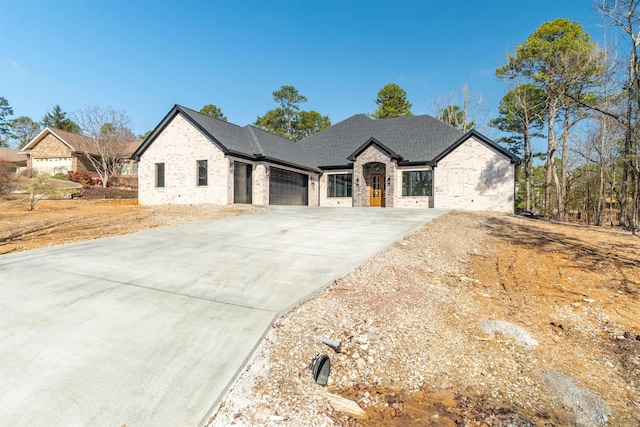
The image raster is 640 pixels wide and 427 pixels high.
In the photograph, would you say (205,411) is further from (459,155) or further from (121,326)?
(459,155)

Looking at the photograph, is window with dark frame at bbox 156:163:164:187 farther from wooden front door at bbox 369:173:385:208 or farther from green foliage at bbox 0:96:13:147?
green foliage at bbox 0:96:13:147

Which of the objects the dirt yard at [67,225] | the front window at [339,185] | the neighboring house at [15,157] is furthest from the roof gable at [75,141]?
the front window at [339,185]

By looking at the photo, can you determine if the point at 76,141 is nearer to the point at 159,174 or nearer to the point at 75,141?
the point at 75,141

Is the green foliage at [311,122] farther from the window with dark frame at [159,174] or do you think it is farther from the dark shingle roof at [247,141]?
the window with dark frame at [159,174]

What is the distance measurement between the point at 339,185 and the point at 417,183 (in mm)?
5545

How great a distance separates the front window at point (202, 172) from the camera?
60.1 feet

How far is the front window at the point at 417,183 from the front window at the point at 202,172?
487 inches

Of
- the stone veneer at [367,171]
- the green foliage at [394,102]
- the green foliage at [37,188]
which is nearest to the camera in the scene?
the green foliage at [37,188]

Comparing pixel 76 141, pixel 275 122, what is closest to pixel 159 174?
pixel 76 141

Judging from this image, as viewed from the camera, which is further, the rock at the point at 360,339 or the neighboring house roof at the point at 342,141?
the neighboring house roof at the point at 342,141

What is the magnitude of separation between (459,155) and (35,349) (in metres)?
20.1

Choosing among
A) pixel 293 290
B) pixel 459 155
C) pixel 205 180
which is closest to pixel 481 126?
pixel 459 155

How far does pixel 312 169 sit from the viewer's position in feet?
73.3

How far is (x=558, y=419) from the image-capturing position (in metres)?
2.78
